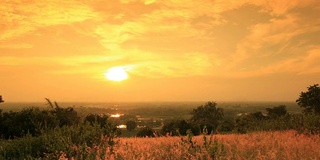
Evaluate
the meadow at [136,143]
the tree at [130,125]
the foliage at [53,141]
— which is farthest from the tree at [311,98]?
the tree at [130,125]

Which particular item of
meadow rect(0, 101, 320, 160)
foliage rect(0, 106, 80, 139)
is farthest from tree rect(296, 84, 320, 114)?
foliage rect(0, 106, 80, 139)

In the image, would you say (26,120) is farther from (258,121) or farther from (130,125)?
(130,125)

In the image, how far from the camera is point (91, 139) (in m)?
12.2

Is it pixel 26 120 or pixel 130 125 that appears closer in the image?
pixel 26 120

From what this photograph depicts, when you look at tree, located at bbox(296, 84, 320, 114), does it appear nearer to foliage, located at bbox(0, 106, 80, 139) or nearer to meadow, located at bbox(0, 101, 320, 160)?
meadow, located at bbox(0, 101, 320, 160)

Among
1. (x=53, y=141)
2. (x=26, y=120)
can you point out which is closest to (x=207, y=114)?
(x=26, y=120)

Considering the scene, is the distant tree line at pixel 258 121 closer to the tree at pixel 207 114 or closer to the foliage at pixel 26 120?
the tree at pixel 207 114

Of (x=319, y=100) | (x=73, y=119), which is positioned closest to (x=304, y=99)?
(x=319, y=100)

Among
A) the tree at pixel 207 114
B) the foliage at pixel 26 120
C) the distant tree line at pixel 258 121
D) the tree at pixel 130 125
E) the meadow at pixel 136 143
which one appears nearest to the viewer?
the meadow at pixel 136 143

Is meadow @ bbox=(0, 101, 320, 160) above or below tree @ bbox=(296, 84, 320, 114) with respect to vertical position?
below

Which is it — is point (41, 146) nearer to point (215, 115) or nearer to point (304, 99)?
point (304, 99)

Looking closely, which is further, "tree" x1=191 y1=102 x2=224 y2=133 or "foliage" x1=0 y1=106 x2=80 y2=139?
"tree" x1=191 y1=102 x2=224 y2=133

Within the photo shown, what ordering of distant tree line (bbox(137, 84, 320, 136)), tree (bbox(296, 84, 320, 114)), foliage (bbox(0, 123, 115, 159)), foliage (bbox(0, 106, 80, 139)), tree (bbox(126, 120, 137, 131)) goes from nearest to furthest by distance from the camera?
foliage (bbox(0, 123, 115, 159))
distant tree line (bbox(137, 84, 320, 136))
foliage (bbox(0, 106, 80, 139))
tree (bbox(296, 84, 320, 114))
tree (bbox(126, 120, 137, 131))

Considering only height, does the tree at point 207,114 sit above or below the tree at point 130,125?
above
